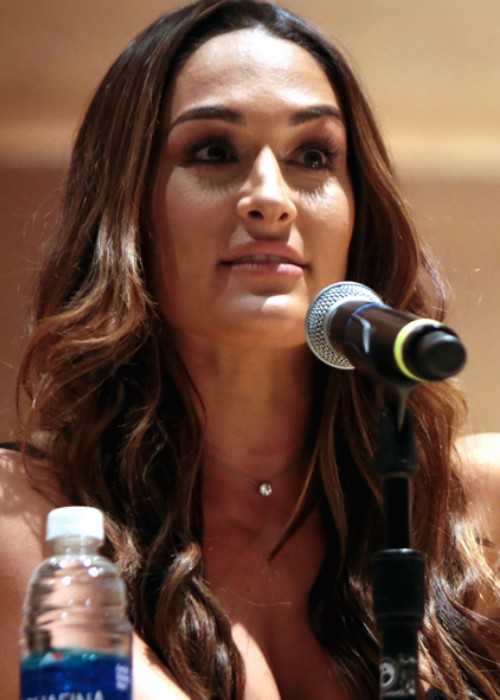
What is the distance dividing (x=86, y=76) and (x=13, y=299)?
42cm

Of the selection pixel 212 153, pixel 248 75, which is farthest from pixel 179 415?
pixel 248 75

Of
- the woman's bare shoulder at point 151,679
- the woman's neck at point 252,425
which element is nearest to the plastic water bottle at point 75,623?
the woman's bare shoulder at point 151,679

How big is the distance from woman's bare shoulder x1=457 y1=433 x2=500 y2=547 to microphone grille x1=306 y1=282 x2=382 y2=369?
0.83m

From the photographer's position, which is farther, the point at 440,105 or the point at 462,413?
the point at 440,105

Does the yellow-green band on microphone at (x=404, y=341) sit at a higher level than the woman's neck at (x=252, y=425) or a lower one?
lower

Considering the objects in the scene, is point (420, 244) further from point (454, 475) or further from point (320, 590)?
point (320, 590)

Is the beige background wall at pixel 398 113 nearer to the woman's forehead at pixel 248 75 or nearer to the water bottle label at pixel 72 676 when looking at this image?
the woman's forehead at pixel 248 75

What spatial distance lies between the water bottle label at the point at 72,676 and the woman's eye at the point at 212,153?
3.02 ft

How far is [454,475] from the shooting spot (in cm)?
191

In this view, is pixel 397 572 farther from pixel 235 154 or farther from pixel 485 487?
pixel 485 487

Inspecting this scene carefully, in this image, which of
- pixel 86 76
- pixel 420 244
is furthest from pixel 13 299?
pixel 420 244

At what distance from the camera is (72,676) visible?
973 millimetres

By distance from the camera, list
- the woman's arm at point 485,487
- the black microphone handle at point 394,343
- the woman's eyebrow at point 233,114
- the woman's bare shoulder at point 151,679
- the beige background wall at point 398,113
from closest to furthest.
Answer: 1. the black microphone handle at point 394,343
2. the woman's bare shoulder at point 151,679
3. the woman's eyebrow at point 233,114
4. the woman's arm at point 485,487
5. the beige background wall at point 398,113

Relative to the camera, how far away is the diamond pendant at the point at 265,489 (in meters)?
1.86
